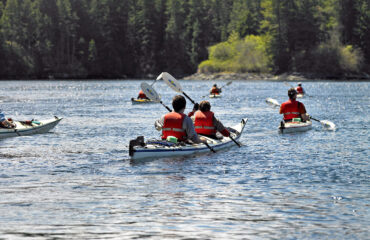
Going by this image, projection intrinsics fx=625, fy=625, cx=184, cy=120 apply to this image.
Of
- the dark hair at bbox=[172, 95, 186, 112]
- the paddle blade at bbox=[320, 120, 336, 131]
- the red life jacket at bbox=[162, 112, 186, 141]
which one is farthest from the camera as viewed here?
the paddle blade at bbox=[320, 120, 336, 131]

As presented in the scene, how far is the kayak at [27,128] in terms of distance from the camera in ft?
79.3

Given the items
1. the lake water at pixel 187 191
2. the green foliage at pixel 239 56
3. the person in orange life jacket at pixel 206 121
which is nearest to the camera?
the lake water at pixel 187 191

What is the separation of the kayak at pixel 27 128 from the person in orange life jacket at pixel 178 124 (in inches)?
326

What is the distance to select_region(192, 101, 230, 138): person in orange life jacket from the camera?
19469mm

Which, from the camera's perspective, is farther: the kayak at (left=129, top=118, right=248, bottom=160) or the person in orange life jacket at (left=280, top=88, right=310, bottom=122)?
the person in orange life jacket at (left=280, top=88, right=310, bottom=122)

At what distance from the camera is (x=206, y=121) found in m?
19.5

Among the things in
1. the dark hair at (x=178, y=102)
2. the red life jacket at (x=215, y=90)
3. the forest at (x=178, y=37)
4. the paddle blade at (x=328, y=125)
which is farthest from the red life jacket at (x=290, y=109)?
the forest at (x=178, y=37)

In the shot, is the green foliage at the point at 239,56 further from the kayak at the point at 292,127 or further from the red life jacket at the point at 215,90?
the kayak at the point at 292,127

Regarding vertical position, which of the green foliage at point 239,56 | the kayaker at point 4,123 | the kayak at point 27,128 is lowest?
the kayak at point 27,128

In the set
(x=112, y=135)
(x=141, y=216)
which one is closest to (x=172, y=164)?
(x=141, y=216)

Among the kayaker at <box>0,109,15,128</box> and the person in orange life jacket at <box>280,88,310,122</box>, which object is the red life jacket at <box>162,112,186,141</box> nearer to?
the kayaker at <box>0,109,15,128</box>

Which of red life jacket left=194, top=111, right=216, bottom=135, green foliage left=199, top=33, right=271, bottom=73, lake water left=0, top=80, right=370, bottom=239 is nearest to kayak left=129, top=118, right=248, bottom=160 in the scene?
lake water left=0, top=80, right=370, bottom=239

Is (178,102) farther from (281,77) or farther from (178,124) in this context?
(281,77)

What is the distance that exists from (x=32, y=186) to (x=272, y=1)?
395ft
